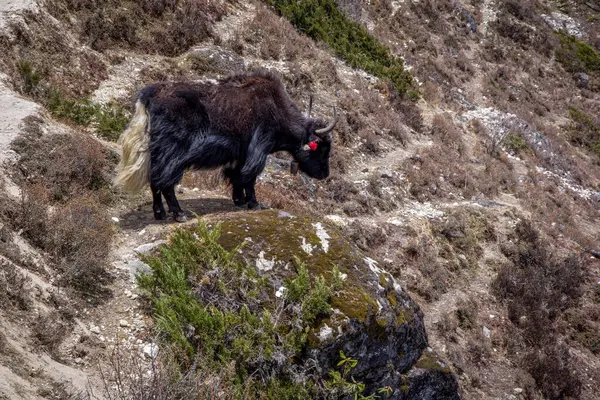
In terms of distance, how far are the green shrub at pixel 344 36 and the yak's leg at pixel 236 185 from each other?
11124mm

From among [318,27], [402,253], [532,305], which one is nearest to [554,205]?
[532,305]

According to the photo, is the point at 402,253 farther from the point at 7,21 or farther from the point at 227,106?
the point at 7,21

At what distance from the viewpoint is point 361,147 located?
14211mm

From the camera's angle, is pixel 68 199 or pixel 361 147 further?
pixel 361 147

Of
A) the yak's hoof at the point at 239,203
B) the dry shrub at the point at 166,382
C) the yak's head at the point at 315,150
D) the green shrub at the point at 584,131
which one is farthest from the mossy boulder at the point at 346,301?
the green shrub at the point at 584,131

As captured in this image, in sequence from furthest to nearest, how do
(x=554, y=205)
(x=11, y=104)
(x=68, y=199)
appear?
1. (x=554, y=205)
2. (x=11, y=104)
3. (x=68, y=199)

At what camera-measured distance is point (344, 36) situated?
1884cm

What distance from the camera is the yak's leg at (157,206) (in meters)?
6.66

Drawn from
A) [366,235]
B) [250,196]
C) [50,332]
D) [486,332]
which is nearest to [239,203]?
[250,196]

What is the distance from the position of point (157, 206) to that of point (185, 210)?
1.57ft

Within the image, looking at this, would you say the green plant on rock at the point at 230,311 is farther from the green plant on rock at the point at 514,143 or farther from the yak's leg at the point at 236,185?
the green plant on rock at the point at 514,143

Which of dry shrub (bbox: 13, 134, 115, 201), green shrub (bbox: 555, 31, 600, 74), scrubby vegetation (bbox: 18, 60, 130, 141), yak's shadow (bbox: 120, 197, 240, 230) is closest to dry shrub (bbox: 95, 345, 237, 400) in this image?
yak's shadow (bbox: 120, 197, 240, 230)

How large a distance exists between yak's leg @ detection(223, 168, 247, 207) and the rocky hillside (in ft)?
1.27

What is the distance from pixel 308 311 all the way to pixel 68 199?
11.7 feet
